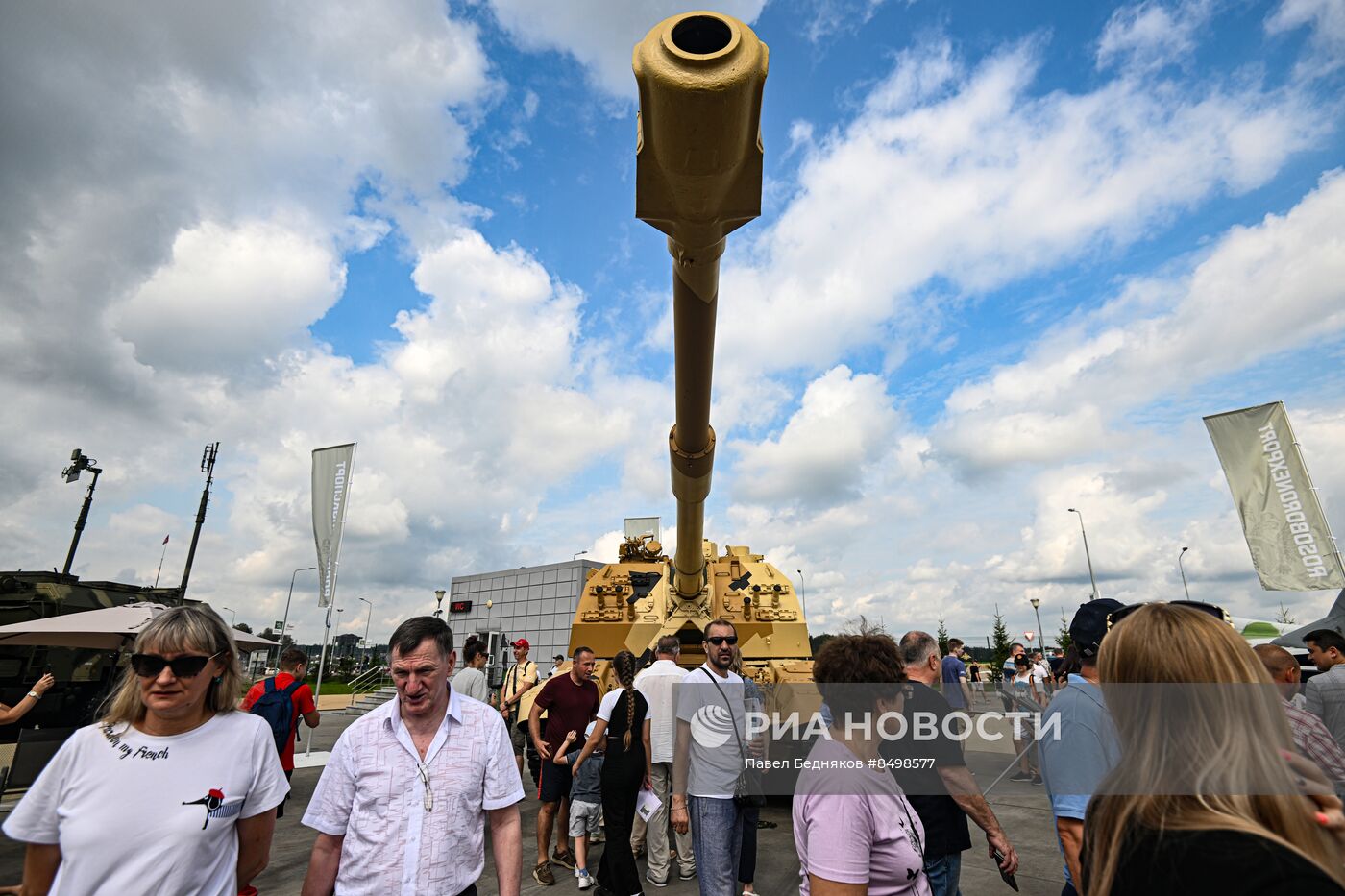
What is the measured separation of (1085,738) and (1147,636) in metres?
1.45

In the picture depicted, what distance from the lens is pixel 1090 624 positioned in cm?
279

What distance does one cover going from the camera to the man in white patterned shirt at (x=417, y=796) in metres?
2.17

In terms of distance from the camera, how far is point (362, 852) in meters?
2.18

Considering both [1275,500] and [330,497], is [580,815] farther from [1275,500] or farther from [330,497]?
[1275,500]

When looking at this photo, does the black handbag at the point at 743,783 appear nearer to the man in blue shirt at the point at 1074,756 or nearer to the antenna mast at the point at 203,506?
the man in blue shirt at the point at 1074,756

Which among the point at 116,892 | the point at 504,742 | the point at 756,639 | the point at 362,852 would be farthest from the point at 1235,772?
the point at 756,639

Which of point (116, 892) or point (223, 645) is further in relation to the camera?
point (223, 645)

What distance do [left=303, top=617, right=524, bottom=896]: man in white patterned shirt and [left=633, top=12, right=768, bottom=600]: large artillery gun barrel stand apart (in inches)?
81.7

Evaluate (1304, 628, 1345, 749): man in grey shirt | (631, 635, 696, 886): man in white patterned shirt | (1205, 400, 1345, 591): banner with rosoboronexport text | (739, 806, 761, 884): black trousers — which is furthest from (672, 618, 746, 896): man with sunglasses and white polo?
(1205, 400, 1345, 591): banner with rosoboronexport text

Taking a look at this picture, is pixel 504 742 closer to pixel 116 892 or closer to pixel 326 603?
pixel 116 892

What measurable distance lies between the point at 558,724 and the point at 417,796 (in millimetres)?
3542

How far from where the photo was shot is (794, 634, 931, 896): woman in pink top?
1.94m

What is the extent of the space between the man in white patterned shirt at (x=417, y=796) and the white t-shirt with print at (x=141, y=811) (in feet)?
0.88

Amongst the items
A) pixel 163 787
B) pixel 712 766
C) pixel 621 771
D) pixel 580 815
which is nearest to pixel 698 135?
pixel 163 787
